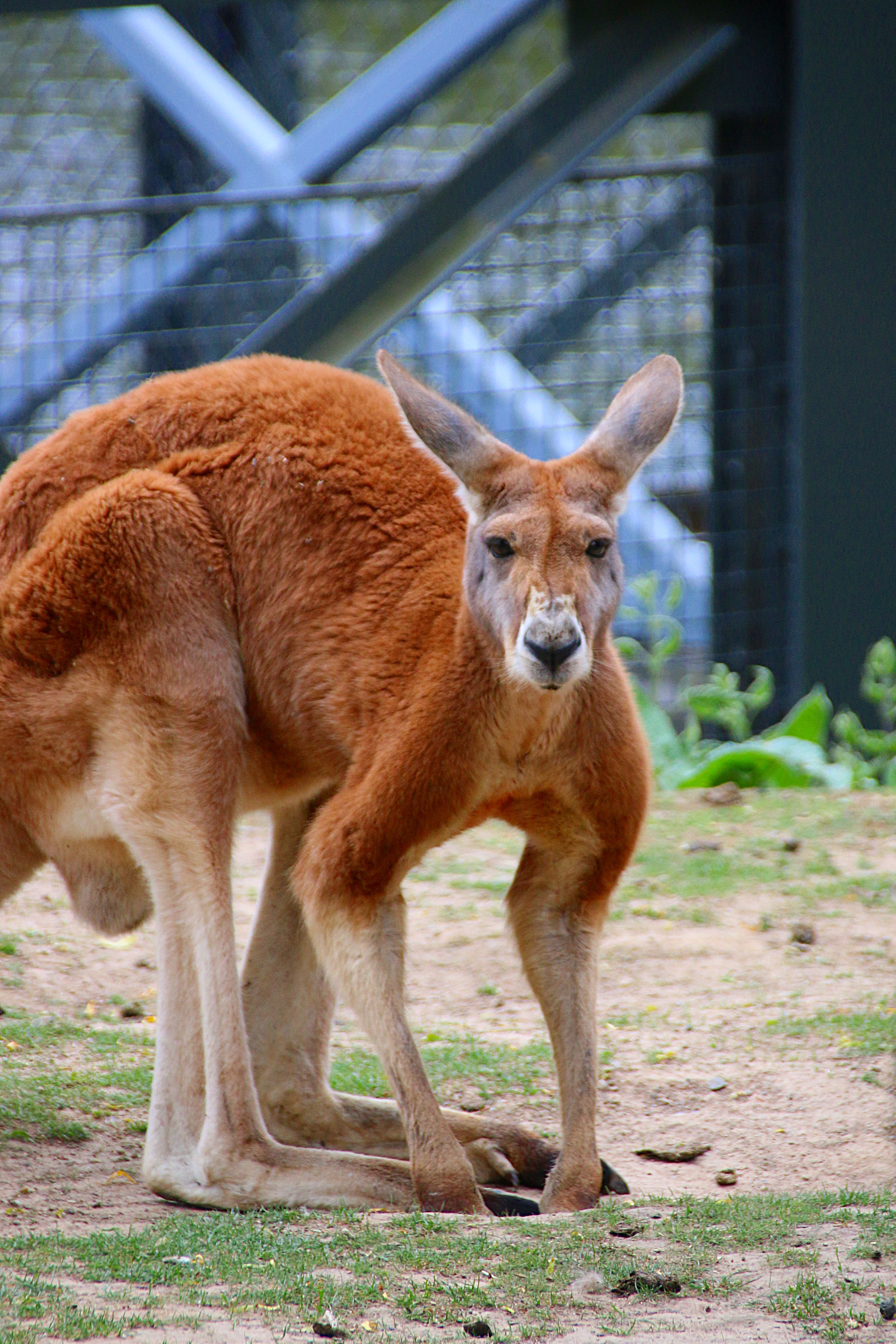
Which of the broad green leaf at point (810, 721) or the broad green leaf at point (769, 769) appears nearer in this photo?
the broad green leaf at point (769, 769)

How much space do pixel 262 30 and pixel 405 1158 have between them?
9.28 metres

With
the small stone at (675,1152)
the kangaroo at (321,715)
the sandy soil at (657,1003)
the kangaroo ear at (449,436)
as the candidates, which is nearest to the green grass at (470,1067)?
the sandy soil at (657,1003)

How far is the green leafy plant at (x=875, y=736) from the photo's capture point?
6.73 m

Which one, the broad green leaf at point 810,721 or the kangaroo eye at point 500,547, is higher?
the kangaroo eye at point 500,547

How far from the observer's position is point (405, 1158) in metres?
3.77

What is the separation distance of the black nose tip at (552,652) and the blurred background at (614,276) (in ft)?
15.0

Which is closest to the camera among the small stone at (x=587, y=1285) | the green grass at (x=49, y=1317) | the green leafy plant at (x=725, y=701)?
the green grass at (x=49, y=1317)

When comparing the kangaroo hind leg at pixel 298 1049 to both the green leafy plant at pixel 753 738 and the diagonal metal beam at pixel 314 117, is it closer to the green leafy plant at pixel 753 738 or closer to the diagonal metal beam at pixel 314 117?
the green leafy plant at pixel 753 738

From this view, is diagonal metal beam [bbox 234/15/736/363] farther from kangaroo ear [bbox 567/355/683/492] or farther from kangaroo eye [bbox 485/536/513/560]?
kangaroo eye [bbox 485/536/513/560]

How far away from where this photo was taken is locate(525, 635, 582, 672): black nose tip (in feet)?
9.95

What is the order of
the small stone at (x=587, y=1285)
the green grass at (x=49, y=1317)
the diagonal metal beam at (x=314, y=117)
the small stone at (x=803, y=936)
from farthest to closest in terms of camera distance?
1. the diagonal metal beam at (x=314, y=117)
2. the small stone at (x=803, y=936)
3. the small stone at (x=587, y=1285)
4. the green grass at (x=49, y=1317)

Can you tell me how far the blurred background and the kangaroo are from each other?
12.7 ft

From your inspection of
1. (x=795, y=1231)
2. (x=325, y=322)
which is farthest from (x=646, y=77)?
(x=795, y=1231)

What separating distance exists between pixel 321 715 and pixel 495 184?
4.81 meters
